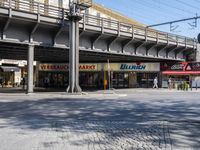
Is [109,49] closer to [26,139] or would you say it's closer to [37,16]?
[37,16]

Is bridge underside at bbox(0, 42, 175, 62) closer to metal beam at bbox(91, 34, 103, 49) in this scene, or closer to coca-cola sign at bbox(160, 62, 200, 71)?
metal beam at bbox(91, 34, 103, 49)

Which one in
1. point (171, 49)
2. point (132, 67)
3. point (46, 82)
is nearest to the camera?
point (171, 49)

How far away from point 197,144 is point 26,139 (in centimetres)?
415

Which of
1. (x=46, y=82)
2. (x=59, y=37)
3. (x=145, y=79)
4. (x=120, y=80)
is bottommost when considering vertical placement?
(x=46, y=82)

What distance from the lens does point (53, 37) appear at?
1396 inches

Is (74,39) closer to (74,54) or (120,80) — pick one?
(74,54)

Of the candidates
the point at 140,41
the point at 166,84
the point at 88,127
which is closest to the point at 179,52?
the point at 166,84

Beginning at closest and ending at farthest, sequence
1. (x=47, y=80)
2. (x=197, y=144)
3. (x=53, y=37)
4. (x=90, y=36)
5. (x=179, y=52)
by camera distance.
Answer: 1. (x=197, y=144)
2. (x=53, y=37)
3. (x=90, y=36)
4. (x=179, y=52)
5. (x=47, y=80)

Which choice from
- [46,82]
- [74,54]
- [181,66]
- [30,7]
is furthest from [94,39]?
[46,82]

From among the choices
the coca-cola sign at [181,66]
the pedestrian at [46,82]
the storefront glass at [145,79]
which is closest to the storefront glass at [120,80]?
the storefront glass at [145,79]

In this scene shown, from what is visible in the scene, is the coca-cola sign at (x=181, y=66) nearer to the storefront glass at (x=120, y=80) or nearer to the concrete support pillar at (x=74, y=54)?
the storefront glass at (x=120, y=80)

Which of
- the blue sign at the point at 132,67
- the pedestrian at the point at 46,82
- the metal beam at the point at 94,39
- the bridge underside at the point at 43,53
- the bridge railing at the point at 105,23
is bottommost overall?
the pedestrian at the point at 46,82

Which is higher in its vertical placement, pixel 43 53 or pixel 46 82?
pixel 43 53

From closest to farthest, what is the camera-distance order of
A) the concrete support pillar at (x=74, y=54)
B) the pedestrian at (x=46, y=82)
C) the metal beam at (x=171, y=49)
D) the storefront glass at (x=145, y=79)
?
the concrete support pillar at (x=74, y=54), the metal beam at (x=171, y=49), the storefront glass at (x=145, y=79), the pedestrian at (x=46, y=82)
